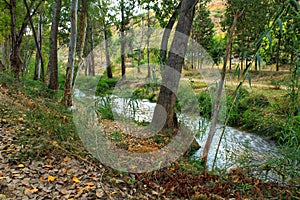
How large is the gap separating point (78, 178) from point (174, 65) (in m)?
3.25

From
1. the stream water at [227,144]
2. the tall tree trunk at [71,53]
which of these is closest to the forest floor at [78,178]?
the stream water at [227,144]

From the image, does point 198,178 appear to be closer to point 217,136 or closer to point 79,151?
point 79,151

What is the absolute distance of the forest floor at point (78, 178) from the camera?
2395mm

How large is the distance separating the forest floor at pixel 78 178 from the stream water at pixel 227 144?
0.29 m

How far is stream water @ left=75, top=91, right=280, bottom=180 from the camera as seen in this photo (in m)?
3.39

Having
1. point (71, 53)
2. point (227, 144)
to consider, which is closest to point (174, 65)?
point (227, 144)

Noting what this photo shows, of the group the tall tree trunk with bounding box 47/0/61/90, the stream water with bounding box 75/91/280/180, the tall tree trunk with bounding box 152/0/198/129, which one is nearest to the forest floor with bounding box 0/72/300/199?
the stream water with bounding box 75/91/280/180

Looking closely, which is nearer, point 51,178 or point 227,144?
point 51,178

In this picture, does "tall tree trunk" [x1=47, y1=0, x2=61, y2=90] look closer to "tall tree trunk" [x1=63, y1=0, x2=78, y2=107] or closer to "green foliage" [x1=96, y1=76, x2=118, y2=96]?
"green foliage" [x1=96, y1=76, x2=118, y2=96]

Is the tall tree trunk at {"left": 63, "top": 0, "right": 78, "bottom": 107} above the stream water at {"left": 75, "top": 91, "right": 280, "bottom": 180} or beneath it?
above

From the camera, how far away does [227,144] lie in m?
5.01

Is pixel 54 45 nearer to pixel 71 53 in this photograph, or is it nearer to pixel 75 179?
pixel 71 53

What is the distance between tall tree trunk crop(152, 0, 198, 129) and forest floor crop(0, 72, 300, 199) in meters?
1.84

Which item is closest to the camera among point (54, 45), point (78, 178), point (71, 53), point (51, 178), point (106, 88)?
point (51, 178)
